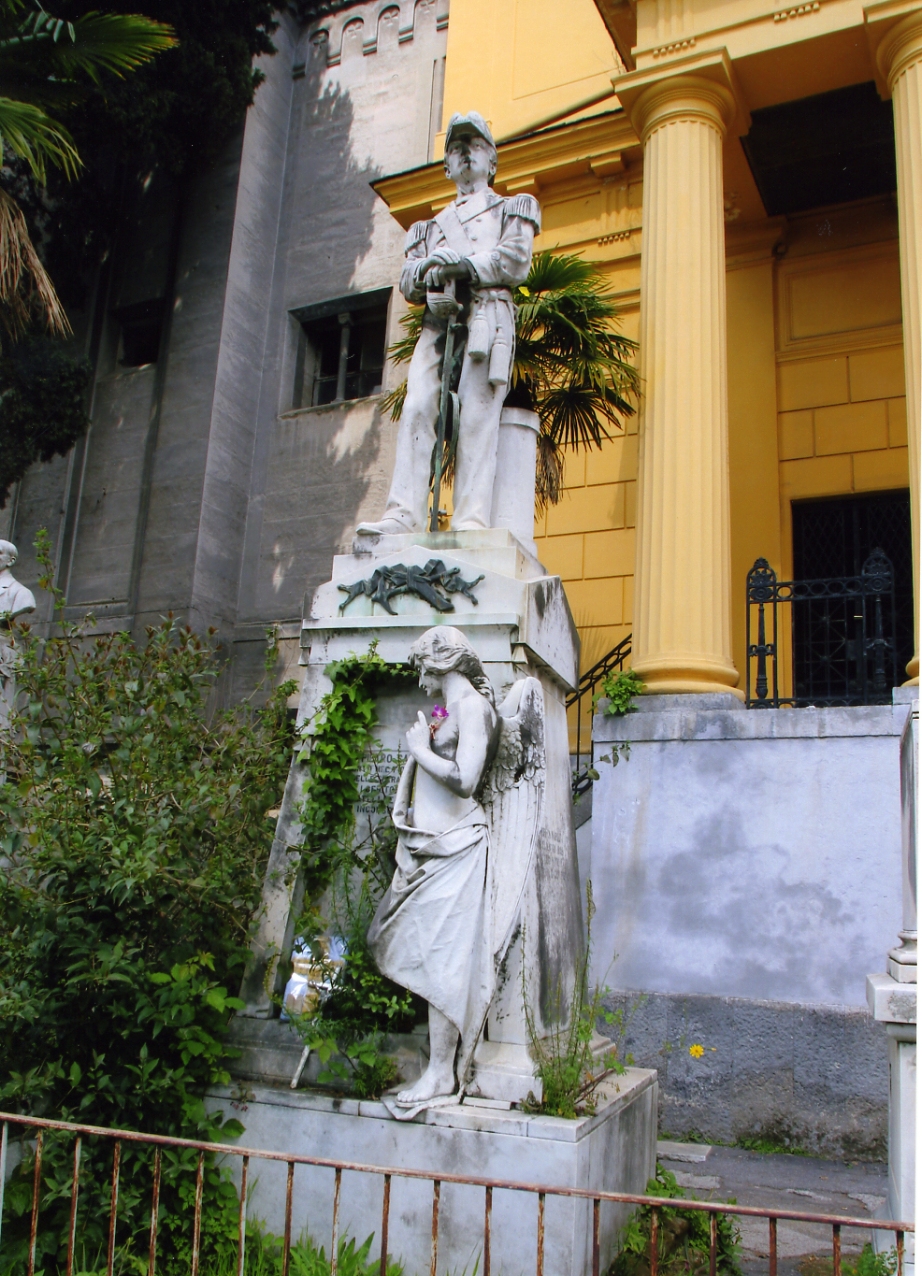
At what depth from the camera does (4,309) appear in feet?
42.4

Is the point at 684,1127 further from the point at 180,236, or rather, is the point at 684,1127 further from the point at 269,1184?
the point at 180,236

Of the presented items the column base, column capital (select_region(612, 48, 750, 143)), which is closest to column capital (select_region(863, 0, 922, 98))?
column capital (select_region(612, 48, 750, 143))

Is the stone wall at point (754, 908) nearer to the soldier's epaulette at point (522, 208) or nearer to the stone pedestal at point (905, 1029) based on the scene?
the stone pedestal at point (905, 1029)

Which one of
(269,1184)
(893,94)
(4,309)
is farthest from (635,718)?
(4,309)

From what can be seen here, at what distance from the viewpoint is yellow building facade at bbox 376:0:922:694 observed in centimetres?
918

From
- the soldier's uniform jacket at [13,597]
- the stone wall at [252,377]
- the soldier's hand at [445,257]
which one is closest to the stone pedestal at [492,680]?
the soldier's hand at [445,257]

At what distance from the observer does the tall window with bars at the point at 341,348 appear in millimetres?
16906

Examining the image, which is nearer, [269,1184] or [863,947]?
[269,1184]

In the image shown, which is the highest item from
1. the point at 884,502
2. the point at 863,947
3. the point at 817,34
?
the point at 817,34

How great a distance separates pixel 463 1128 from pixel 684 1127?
161 inches

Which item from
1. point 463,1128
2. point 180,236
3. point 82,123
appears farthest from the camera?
point 180,236

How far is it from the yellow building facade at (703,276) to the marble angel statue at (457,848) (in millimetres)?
4418

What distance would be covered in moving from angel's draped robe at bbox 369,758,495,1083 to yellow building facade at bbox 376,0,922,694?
15.6 feet

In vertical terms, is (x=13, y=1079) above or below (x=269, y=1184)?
above
